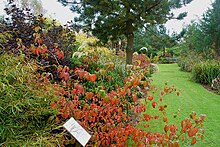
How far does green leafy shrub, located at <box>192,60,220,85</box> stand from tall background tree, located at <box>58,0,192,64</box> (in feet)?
8.62

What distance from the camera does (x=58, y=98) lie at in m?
1.76

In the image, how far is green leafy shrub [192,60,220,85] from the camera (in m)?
7.61

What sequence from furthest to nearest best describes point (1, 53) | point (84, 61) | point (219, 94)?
point (219, 94) < point (84, 61) < point (1, 53)

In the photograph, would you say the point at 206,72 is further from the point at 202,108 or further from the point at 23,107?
the point at 23,107

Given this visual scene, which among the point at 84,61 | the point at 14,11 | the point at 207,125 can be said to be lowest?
the point at 207,125

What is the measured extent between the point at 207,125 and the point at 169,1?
347 cm

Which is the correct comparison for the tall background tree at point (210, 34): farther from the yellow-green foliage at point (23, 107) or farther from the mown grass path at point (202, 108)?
the yellow-green foliage at point (23, 107)

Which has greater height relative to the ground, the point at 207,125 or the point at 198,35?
the point at 198,35

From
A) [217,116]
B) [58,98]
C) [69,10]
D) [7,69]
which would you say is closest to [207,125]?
[217,116]

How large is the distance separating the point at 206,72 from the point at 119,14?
14.5ft

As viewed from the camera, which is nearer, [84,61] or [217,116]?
[84,61]

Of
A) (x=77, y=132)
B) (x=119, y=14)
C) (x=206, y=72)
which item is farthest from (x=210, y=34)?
(x=77, y=132)

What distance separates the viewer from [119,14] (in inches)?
212

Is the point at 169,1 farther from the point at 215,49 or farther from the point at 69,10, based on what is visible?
the point at 215,49
